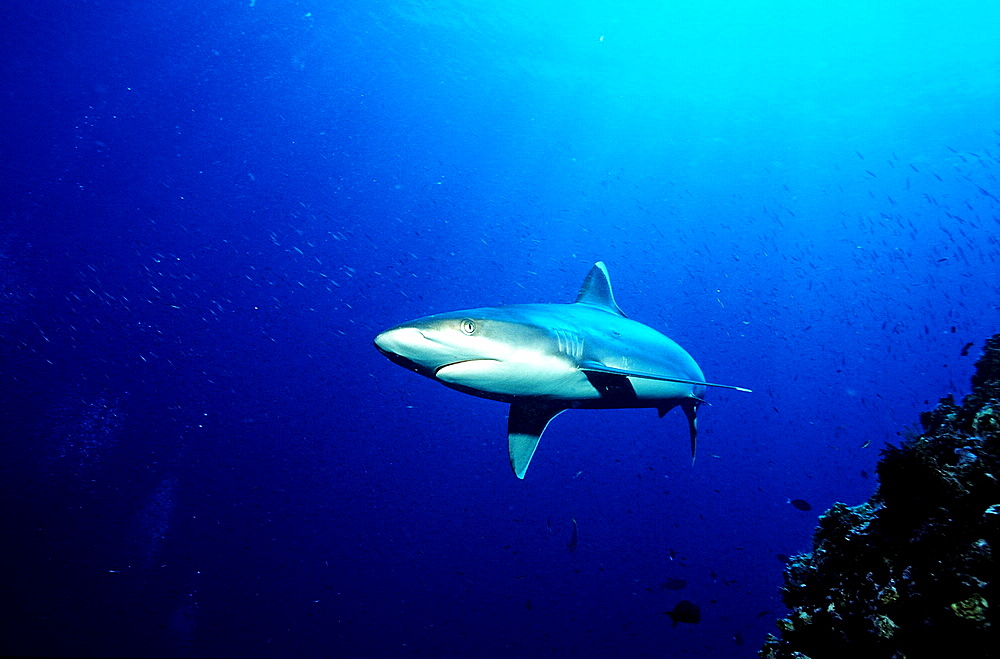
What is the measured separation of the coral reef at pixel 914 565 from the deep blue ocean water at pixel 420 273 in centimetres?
37

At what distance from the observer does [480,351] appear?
342cm

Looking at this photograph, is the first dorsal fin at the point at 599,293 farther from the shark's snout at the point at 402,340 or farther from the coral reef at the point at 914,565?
the coral reef at the point at 914,565

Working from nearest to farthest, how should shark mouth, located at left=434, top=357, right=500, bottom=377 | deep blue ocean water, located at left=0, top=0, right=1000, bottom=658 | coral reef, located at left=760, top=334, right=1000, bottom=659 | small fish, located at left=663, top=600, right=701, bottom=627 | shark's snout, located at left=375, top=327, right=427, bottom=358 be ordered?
1. coral reef, located at left=760, top=334, right=1000, bottom=659
2. shark's snout, located at left=375, top=327, right=427, bottom=358
3. shark mouth, located at left=434, top=357, right=500, bottom=377
4. small fish, located at left=663, top=600, right=701, bottom=627
5. deep blue ocean water, located at left=0, top=0, right=1000, bottom=658

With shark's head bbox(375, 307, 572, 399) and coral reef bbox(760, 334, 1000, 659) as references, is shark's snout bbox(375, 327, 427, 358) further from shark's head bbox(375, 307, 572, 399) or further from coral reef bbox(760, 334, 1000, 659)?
coral reef bbox(760, 334, 1000, 659)

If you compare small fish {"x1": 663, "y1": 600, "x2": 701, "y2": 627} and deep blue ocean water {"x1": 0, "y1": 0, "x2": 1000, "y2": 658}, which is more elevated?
deep blue ocean water {"x1": 0, "y1": 0, "x2": 1000, "y2": 658}

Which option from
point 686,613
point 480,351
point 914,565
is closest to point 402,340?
point 480,351

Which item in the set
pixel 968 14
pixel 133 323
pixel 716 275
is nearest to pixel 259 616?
pixel 968 14

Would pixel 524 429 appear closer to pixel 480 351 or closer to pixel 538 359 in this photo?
pixel 538 359

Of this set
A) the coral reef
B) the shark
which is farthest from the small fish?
the coral reef

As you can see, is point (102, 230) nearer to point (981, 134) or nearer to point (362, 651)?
point (362, 651)

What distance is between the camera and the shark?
3.28 m

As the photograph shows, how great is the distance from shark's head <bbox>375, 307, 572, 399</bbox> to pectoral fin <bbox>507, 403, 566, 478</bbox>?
2.10ft

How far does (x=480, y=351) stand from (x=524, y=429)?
5.28 feet

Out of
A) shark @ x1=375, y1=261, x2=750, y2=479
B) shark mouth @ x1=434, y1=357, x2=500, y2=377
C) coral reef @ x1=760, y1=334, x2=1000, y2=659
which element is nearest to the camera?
coral reef @ x1=760, y1=334, x2=1000, y2=659
